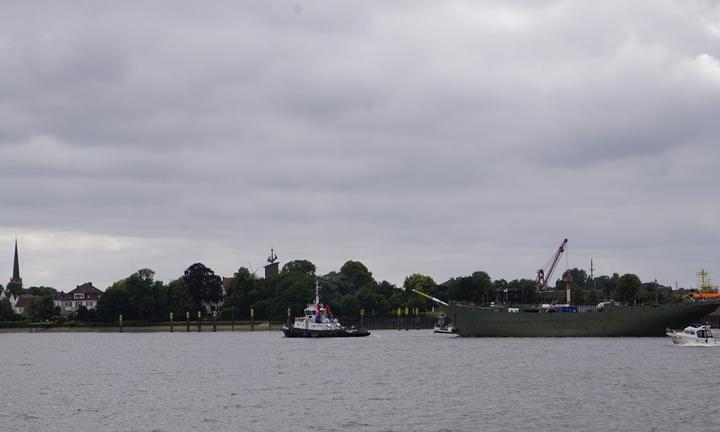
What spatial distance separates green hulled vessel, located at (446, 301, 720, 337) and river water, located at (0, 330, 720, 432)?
16246mm

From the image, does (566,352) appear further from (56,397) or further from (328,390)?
(56,397)

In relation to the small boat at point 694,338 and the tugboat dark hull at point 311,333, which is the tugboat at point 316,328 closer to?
the tugboat dark hull at point 311,333

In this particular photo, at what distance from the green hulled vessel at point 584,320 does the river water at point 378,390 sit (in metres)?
16.2

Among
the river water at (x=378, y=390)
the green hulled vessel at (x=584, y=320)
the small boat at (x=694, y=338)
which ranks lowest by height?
the river water at (x=378, y=390)

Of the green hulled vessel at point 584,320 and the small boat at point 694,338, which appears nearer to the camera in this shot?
the small boat at point 694,338

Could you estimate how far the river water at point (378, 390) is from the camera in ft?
184

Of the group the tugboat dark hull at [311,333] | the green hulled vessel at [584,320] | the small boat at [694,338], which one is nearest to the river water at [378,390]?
the small boat at [694,338]

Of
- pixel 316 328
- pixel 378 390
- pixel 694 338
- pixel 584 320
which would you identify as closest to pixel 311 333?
pixel 316 328

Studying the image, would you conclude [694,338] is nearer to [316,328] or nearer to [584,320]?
[584,320]

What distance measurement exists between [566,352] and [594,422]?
54.2 meters

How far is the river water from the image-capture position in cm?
5619

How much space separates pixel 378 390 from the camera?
72.8 metres

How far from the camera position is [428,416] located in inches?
2290

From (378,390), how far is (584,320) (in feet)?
234
